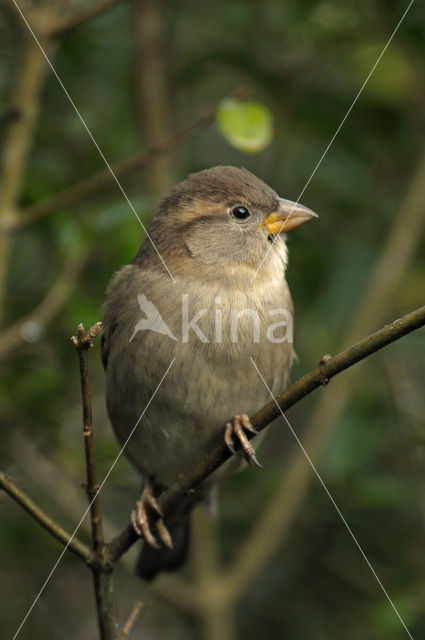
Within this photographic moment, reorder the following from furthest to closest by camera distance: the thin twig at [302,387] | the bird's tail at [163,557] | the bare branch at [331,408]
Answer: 1. the bare branch at [331,408]
2. the bird's tail at [163,557]
3. the thin twig at [302,387]

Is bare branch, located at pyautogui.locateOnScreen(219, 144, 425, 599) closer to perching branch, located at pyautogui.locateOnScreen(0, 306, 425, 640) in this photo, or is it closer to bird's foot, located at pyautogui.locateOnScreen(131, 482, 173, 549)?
bird's foot, located at pyautogui.locateOnScreen(131, 482, 173, 549)

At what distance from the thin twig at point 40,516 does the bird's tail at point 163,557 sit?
1639mm

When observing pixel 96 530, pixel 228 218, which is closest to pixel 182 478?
pixel 96 530

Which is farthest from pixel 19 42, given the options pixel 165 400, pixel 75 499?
pixel 75 499

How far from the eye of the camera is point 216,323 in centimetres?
338

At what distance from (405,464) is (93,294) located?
185 cm

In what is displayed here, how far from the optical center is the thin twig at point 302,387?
2.19m

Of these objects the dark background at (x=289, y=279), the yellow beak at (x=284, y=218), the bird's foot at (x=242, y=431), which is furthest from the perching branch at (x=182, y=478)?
the dark background at (x=289, y=279)

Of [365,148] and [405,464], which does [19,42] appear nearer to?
[365,148]

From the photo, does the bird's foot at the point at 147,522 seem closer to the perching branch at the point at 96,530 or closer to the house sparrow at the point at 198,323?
the house sparrow at the point at 198,323

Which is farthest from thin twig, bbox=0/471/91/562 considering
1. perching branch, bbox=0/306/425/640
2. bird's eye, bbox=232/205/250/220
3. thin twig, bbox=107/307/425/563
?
bird's eye, bbox=232/205/250/220

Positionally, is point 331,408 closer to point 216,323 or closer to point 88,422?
point 216,323

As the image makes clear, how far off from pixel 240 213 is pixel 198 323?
0.58 metres

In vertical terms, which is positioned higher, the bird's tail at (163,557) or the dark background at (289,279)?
the dark background at (289,279)
